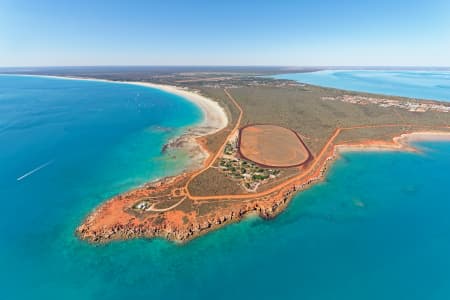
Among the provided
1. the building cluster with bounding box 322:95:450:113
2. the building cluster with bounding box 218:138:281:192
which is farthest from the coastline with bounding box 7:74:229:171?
the building cluster with bounding box 322:95:450:113

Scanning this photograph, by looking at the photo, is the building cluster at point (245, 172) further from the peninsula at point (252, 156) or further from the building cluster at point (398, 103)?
the building cluster at point (398, 103)

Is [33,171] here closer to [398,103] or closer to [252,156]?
[252,156]

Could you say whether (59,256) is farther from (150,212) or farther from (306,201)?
(306,201)

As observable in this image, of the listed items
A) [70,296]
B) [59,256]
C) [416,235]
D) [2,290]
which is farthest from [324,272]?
[2,290]

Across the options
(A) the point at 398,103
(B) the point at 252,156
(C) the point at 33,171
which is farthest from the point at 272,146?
(A) the point at 398,103

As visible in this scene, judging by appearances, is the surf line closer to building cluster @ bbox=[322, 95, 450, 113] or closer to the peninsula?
the peninsula

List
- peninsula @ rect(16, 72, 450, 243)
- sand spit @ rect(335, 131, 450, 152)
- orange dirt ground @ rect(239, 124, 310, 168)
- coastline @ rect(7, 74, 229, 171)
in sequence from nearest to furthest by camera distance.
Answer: peninsula @ rect(16, 72, 450, 243), orange dirt ground @ rect(239, 124, 310, 168), coastline @ rect(7, 74, 229, 171), sand spit @ rect(335, 131, 450, 152)

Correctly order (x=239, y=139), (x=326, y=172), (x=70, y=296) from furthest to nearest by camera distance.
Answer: (x=239, y=139) → (x=326, y=172) → (x=70, y=296)
